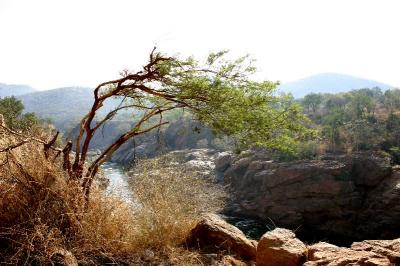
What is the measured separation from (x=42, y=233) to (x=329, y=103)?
72.4 m

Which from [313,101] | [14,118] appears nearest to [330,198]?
[14,118]

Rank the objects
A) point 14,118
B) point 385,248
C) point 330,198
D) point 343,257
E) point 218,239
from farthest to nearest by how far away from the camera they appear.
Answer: point 330,198 < point 14,118 < point 218,239 < point 385,248 < point 343,257

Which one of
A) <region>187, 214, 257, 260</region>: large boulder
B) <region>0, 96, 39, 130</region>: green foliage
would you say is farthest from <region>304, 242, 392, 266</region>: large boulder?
<region>0, 96, 39, 130</region>: green foliage

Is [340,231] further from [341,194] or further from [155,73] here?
[155,73]

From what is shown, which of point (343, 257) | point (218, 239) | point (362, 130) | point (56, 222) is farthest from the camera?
point (362, 130)

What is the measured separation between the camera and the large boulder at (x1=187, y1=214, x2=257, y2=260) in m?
6.31

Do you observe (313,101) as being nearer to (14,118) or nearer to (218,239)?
(14,118)

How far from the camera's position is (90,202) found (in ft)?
16.5

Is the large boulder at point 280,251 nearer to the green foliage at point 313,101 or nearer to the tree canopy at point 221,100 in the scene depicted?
the tree canopy at point 221,100

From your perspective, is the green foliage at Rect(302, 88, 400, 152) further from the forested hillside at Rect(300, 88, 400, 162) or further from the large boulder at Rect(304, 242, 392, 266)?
the large boulder at Rect(304, 242, 392, 266)

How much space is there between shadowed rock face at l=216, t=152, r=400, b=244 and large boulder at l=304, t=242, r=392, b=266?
85.3 feet

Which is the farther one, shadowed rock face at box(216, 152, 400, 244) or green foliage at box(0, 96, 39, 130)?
shadowed rock face at box(216, 152, 400, 244)

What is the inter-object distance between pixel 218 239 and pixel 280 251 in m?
1.18

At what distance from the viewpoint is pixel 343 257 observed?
4570 millimetres
